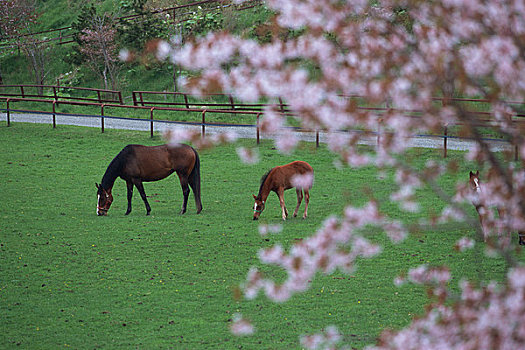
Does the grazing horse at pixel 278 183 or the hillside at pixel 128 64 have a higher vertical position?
the hillside at pixel 128 64

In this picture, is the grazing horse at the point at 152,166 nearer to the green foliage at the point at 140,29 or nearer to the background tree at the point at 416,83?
the background tree at the point at 416,83

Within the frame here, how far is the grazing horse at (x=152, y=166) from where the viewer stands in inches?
458

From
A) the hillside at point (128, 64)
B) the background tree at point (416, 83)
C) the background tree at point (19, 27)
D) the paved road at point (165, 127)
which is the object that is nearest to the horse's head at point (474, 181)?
the background tree at point (416, 83)

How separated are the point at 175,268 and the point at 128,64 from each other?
26.3m

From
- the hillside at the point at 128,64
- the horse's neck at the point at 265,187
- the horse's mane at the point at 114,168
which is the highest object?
the hillside at the point at 128,64

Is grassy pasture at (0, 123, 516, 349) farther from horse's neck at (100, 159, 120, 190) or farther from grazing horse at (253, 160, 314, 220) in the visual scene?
horse's neck at (100, 159, 120, 190)

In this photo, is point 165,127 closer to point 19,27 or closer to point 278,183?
point 278,183

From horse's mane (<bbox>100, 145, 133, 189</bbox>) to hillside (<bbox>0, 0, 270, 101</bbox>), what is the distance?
17507 mm

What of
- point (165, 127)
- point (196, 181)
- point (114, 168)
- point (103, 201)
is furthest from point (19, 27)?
point (196, 181)

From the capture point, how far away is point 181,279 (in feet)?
25.7

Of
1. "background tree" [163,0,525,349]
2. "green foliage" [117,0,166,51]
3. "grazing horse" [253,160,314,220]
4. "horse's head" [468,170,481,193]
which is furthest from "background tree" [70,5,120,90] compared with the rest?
"background tree" [163,0,525,349]

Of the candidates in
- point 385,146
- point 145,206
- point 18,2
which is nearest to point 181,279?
point 145,206

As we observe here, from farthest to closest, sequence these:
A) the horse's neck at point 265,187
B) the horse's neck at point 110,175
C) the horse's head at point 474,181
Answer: the horse's neck at point 110,175 → the horse's neck at point 265,187 → the horse's head at point 474,181

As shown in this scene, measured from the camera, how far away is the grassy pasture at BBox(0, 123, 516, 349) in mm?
6219
